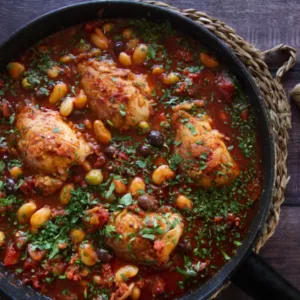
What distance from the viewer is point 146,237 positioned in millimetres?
4203

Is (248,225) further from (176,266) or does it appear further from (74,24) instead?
(74,24)

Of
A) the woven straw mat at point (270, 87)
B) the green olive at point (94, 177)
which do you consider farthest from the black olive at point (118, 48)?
the green olive at point (94, 177)

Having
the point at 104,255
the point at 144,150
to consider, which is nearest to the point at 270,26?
the point at 144,150

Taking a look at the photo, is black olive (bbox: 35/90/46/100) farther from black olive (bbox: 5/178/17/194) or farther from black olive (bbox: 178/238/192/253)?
black olive (bbox: 178/238/192/253)

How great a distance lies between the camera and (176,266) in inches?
171

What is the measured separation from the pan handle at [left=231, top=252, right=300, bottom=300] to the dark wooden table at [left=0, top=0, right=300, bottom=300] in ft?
2.40

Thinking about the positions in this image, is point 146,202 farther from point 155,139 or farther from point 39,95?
point 39,95

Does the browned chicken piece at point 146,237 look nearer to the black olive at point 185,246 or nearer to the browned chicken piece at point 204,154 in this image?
the black olive at point 185,246

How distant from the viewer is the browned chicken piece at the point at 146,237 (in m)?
4.21

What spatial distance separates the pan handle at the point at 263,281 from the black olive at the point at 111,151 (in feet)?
4.38

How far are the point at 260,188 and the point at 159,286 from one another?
1148mm

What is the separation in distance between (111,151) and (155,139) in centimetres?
37

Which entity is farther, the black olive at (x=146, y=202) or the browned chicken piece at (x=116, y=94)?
the browned chicken piece at (x=116, y=94)

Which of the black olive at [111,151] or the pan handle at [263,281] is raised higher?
the black olive at [111,151]
